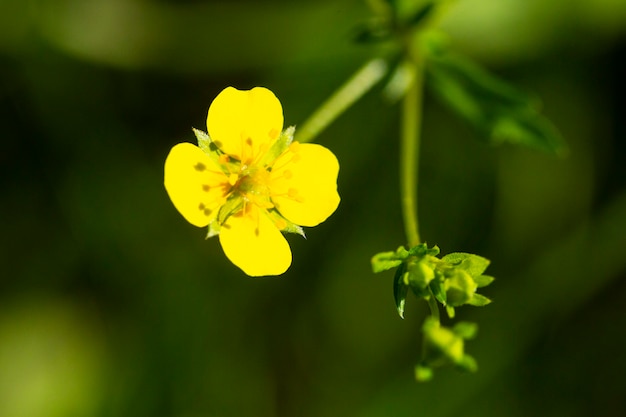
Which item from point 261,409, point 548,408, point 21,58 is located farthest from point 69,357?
point 548,408

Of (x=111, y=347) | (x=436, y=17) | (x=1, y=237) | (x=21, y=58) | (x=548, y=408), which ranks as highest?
(x=21, y=58)

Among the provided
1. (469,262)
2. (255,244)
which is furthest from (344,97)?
(469,262)

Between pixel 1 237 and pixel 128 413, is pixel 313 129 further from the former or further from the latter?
pixel 1 237

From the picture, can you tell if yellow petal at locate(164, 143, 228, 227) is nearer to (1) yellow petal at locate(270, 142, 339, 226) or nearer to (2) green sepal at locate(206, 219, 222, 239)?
(2) green sepal at locate(206, 219, 222, 239)

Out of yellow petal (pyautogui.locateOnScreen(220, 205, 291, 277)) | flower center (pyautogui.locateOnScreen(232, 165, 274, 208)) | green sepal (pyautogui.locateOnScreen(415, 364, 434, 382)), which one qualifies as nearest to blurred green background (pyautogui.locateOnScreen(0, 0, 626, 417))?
flower center (pyautogui.locateOnScreen(232, 165, 274, 208))

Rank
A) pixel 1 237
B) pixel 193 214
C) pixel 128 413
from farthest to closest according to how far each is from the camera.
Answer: pixel 1 237 → pixel 128 413 → pixel 193 214

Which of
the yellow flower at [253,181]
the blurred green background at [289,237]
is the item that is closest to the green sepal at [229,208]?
the yellow flower at [253,181]
